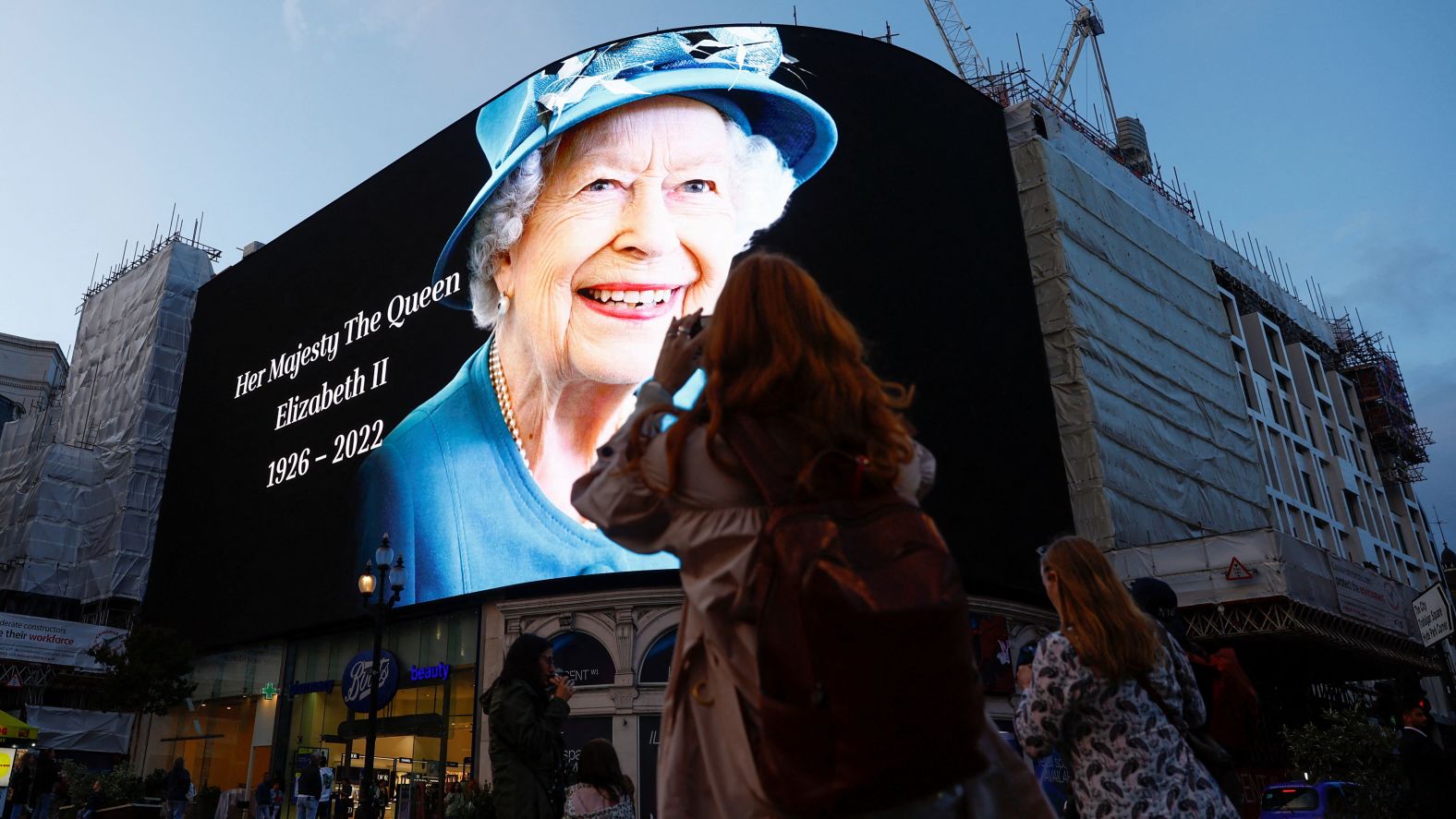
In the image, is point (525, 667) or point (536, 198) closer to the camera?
point (525, 667)

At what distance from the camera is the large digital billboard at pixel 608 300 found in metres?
21.2

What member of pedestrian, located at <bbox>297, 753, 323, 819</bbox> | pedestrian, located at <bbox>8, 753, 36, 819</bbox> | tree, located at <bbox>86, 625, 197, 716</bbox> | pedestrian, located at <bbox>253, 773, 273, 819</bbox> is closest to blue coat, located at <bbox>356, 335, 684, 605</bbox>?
pedestrian, located at <bbox>297, 753, 323, 819</bbox>

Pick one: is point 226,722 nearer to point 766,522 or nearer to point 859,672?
point 766,522

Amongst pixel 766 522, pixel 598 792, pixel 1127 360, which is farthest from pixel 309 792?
pixel 766 522

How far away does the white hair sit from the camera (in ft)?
71.3

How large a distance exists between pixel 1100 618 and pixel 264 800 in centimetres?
2400

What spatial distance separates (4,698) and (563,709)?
114 ft

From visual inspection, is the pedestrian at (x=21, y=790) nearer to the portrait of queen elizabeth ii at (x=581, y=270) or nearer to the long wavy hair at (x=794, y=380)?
the portrait of queen elizabeth ii at (x=581, y=270)

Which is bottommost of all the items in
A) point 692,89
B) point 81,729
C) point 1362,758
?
point 1362,758

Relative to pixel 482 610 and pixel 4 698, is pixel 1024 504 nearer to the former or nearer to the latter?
pixel 482 610

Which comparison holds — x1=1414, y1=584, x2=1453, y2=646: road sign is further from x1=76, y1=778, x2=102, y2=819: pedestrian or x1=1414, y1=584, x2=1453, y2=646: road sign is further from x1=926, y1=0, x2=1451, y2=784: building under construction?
x1=76, y1=778, x2=102, y2=819: pedestrian

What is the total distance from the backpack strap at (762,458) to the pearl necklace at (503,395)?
19.7 metres

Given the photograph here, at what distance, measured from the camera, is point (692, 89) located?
2203cm

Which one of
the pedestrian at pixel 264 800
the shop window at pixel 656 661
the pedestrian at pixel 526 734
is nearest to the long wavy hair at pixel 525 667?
the pedestrian at pixel 526 734
